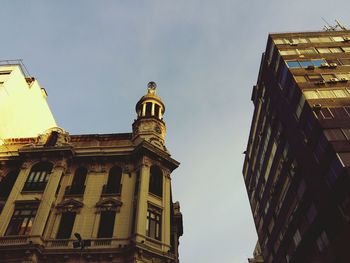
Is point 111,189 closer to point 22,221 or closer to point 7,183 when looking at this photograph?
point 22,221

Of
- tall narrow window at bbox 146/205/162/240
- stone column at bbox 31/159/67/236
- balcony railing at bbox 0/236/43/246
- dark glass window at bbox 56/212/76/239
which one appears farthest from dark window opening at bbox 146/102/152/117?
balcony railing at bbox 0/236/43/246

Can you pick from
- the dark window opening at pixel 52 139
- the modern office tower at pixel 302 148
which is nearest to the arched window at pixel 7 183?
the dark window opening at pixel 52 139

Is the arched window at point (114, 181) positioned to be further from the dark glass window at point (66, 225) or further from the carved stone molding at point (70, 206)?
the dark glass window at point (66, 225)

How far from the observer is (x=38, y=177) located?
98.9 feet

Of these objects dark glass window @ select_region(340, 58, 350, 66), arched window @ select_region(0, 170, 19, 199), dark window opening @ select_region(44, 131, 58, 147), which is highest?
dark glass window @ select_region(340, 58, 350, 66)

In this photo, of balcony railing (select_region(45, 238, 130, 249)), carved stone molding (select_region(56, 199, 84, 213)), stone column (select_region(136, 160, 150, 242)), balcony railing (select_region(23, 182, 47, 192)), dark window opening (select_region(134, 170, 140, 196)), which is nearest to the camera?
balcony railing (select_region(45, 238, 130, 249))

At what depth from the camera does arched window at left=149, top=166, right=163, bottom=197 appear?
29.5 meters

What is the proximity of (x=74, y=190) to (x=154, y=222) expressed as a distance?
7438 mm

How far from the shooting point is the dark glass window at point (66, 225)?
26.0 meters

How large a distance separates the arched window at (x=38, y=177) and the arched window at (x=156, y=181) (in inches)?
346

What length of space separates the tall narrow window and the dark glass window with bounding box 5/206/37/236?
867 centimetres

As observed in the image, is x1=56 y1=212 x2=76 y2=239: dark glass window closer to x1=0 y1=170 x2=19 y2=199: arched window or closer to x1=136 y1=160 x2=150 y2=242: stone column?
x1=136 y1=160 x2=150 y2=242: stone column

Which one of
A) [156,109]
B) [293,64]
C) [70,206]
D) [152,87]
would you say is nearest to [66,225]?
[70,206]

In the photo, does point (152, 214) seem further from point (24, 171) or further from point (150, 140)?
point (24, 171)
